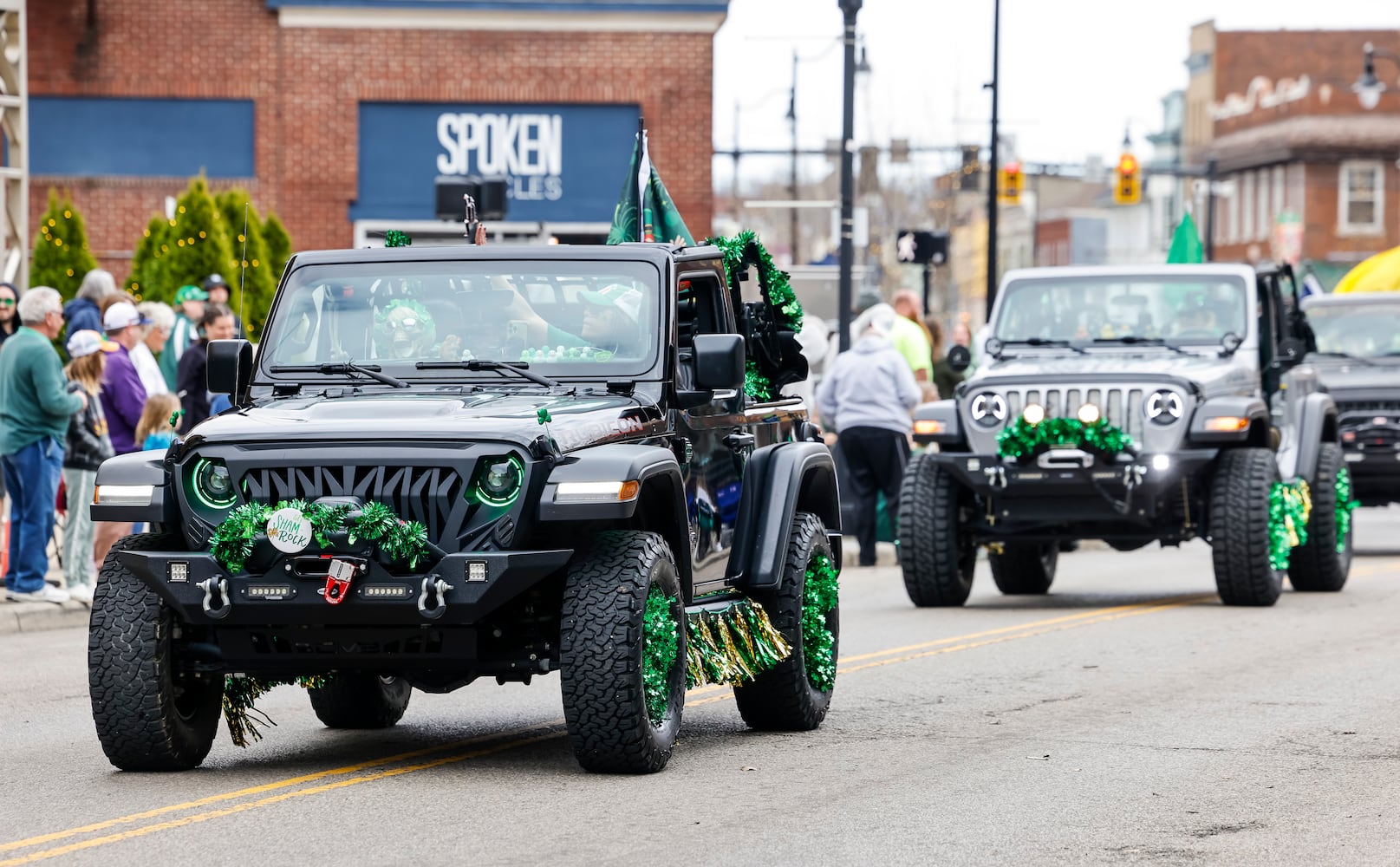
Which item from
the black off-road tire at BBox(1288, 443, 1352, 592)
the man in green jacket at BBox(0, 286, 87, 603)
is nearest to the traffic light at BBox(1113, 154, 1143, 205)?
the black off-road tire at BBox(1288, 443, 1352, 592)

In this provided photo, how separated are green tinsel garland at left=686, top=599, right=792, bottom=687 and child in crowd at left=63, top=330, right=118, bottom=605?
21.6 ft

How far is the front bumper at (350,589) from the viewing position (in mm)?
7855

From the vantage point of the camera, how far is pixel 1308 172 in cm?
7706

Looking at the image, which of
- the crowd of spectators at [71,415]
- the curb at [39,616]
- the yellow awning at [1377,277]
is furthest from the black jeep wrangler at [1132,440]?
the yellow awning at [1377,277]

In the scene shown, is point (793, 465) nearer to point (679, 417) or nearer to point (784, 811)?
point (679, 417)

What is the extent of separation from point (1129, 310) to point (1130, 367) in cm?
96

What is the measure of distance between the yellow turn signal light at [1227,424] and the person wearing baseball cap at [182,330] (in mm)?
7175

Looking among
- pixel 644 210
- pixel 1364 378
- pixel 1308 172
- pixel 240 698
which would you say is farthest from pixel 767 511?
pixel 1308 172

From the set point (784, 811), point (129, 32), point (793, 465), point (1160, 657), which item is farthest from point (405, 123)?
point (784, 811)

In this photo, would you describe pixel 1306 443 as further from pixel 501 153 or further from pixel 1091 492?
pixel 501 153

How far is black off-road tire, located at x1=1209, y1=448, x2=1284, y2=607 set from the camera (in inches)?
602

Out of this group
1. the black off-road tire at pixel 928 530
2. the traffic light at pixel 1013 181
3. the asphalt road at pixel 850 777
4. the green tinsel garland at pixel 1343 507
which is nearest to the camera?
the asphalt road at pixel 850 777

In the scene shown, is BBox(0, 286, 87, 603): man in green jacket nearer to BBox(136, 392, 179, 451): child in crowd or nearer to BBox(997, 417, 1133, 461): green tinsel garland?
BBox(136, 392, 179, 451): child in crowd

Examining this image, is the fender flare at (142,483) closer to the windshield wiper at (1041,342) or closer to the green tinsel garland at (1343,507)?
the windshield wiper at (1041,342)
